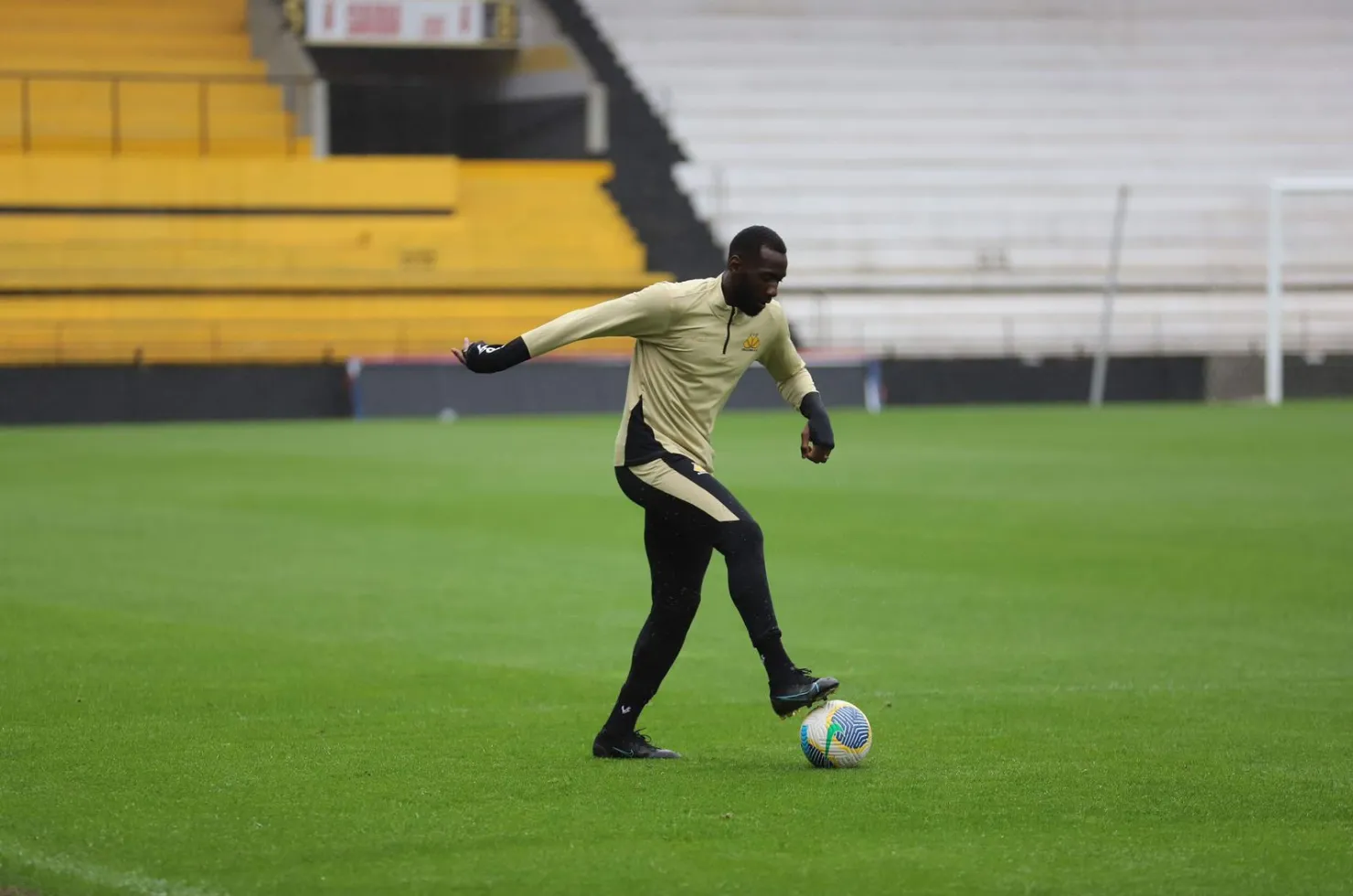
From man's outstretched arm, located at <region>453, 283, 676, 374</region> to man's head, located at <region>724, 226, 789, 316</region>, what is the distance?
23 centimetres

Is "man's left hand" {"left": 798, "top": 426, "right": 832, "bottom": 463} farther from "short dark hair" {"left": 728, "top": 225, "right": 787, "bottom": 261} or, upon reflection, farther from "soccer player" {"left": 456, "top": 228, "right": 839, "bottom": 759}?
"short dark hair" {"left": 728, "top": 225, "right": 787, "bottom": 261}

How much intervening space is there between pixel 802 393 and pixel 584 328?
A: 985 millimetres

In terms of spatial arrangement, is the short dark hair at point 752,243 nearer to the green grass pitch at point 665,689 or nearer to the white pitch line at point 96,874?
the green grass pitch at point 665,689

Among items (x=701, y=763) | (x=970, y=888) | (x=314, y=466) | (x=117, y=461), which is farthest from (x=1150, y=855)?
(x=117, y=461)

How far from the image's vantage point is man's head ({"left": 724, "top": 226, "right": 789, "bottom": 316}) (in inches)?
260

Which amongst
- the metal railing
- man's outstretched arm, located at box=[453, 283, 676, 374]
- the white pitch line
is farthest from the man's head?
the metal railing

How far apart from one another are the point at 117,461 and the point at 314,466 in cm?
250

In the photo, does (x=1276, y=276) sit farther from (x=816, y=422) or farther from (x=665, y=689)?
(x=816, y=422)

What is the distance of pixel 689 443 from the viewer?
6852mm

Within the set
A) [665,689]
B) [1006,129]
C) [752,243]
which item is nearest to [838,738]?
[752,243]

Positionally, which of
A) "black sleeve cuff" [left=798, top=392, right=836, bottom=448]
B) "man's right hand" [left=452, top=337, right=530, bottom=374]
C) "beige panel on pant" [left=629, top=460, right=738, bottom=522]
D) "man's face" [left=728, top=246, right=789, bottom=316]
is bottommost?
"beige panel on pant" [left=629, top=460, right=738, bottom=522]

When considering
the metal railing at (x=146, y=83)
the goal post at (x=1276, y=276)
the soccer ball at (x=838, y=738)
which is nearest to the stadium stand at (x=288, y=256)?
the metal railing at (x=146, y=83)

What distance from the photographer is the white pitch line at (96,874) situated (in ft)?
16.4

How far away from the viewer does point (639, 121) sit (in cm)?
3944
